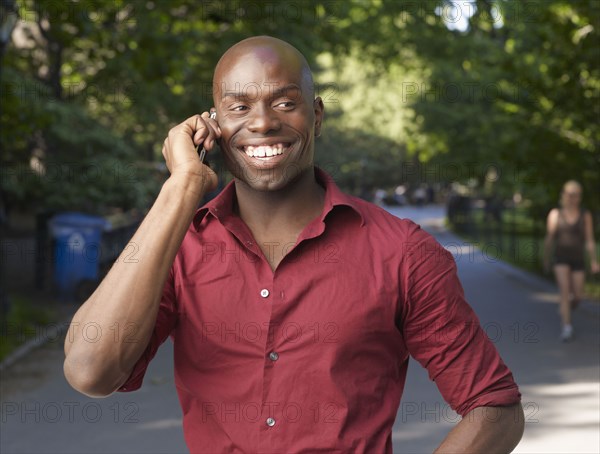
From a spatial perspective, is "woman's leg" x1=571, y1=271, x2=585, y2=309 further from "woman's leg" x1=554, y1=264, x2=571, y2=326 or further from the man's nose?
the man's nose

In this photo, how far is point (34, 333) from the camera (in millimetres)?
12703

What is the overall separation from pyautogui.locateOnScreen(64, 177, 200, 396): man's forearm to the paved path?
511 cm

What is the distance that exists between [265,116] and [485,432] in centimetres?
84

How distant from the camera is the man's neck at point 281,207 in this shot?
255 centimetres

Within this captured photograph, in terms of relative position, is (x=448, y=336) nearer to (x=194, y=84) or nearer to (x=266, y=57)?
(x=266, y=57)

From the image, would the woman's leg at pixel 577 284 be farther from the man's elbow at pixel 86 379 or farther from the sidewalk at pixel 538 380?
the man's elbow at pixel 86 379

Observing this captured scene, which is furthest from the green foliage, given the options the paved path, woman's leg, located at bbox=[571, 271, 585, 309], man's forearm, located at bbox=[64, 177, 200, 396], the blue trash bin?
man's forearm, located at bbox=[64, 177, 200, 396]

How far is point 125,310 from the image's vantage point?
7.30ft

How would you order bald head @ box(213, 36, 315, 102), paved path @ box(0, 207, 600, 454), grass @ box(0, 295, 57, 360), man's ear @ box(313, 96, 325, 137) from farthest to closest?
grass @ box(0, 295, 57, 360)
paved path @ box(0, 207, 600, 454)
man's ear @ box(313, 96, 325, 137)
bald head @ box(213, 36, 315, 102)

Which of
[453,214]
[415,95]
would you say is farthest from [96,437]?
[453,214]

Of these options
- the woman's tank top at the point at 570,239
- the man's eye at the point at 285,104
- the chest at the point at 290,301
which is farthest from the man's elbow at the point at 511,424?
the woman's tank top at the point at 570,239

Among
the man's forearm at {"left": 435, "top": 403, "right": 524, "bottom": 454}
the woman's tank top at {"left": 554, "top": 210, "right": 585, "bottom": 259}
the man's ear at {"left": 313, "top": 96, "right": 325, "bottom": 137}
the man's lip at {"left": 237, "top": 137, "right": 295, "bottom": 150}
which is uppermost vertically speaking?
the man's ear at {"left": 313, "top": 96, "right": 325, "bottom": 137}

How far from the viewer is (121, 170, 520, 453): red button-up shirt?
232 cm

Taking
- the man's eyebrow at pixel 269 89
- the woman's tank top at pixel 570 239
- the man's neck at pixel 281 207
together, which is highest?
the man's eyebrow at pixel 269 89
